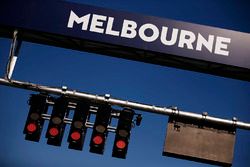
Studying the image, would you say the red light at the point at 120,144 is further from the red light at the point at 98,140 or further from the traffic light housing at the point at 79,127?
the traffic light housing at the point at 79,127

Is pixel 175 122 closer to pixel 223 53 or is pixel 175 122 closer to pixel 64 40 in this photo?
pixel 223 53

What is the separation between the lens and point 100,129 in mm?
3371

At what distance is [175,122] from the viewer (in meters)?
3.45

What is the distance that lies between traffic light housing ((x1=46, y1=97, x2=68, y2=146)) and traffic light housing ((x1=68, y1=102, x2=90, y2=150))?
0.09 meters

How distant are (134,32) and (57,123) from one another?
99cm

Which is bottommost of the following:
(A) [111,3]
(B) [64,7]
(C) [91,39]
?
(C) [91,39]

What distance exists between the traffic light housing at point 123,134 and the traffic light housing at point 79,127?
280 mm

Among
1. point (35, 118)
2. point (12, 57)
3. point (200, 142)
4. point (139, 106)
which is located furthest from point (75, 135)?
point (200, 142)

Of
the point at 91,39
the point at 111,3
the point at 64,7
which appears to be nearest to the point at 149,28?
the point at 91,39

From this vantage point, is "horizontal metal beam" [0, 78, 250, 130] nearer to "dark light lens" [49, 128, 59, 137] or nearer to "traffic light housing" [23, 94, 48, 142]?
"traffic light housing" [23, 94, 48, 142]

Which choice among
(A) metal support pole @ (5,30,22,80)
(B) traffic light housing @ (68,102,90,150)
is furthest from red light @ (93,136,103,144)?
(A) metal support pole @ (5,30,22,80)

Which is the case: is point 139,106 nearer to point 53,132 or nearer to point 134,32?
point 134,32

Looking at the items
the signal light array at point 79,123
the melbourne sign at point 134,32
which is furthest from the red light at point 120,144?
the melbourne sign at point 134,32

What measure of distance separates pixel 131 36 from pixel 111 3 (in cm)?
203
